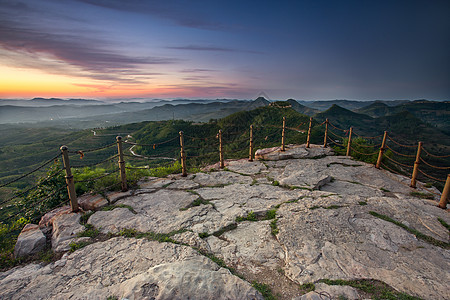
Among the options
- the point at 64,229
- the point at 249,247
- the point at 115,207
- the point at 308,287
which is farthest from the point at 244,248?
the point at 64,229

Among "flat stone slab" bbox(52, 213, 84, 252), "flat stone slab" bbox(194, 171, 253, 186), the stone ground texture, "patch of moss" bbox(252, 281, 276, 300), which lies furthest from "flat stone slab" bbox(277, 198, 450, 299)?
"flat stone slab" bbox(52, 213, 84, 252)

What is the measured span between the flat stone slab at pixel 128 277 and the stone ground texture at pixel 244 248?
1 cm

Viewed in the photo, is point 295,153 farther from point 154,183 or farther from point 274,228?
point 154,183

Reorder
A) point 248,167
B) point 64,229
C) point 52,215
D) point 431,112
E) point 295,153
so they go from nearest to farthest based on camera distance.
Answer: point 64,229, point 52,215, point 248,167, point 295,153, point 431,112

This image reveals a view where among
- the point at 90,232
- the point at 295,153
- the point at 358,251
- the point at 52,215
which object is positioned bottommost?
the point at 52,215

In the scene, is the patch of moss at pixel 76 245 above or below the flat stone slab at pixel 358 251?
below

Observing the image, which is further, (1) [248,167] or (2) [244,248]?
(1) [248,167]

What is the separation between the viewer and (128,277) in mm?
2658

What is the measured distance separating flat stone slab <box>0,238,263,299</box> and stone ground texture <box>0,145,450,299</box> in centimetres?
1

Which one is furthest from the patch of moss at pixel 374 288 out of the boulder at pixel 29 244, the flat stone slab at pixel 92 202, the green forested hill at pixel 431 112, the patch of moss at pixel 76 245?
the green forested hill at pixel 431 112

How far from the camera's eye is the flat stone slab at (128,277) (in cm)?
228

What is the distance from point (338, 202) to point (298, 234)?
168cm

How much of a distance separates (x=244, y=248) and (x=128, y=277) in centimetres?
164

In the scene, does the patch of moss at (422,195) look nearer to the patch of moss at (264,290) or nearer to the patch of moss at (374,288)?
the patch of moss at (374,288)
